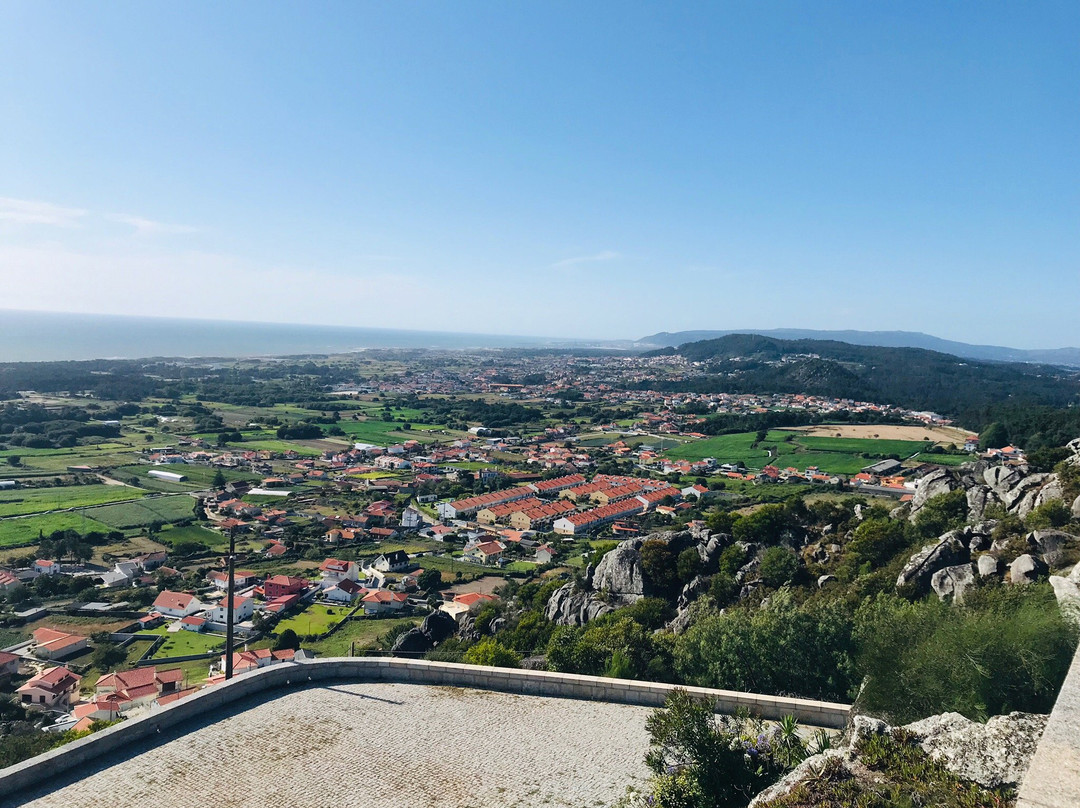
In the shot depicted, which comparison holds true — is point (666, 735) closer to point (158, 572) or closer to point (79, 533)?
point (158, 572)

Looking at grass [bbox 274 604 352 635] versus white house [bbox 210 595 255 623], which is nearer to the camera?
grass [bbox 274 604 352 635]

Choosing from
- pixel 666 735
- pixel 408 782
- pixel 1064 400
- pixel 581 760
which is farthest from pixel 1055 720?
pixel 1064 400

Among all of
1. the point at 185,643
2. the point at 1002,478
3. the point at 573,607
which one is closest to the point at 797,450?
the point at 1002,478

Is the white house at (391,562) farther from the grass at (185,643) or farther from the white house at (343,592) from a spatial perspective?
the grass at (185,643)

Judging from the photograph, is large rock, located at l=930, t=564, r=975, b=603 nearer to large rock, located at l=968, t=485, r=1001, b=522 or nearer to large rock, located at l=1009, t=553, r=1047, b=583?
large rock, located at l=1009, t=553, r=1047, b=583

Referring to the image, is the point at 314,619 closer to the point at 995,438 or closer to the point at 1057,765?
the point at 1057,765

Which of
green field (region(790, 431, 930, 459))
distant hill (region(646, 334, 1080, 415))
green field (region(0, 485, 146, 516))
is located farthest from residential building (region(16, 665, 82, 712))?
distant hill (region(646, 334, 1080, 415))
